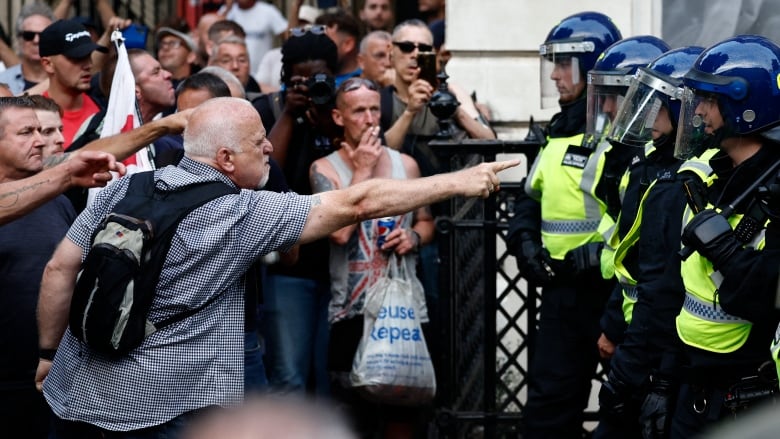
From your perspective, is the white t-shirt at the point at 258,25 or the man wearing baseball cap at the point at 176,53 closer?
the man wearing baseball cap at the point at 176,53

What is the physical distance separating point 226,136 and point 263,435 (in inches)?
118

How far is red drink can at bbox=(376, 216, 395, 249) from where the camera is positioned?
7.24m

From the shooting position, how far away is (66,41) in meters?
7.99

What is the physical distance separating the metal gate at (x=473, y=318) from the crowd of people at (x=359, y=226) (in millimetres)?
180

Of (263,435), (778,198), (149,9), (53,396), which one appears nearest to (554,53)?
(778,198)

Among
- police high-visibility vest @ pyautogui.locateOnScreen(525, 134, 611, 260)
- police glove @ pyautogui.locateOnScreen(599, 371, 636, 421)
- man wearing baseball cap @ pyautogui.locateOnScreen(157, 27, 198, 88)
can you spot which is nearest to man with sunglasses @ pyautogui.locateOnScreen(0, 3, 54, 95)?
man wearing baseball cap @ pyautogui.locateOnScreen(157, 27, 198, 88)

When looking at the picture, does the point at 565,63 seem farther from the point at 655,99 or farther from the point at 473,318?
the point at 473,318

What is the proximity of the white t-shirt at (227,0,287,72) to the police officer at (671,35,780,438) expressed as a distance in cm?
688

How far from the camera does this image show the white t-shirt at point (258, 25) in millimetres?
11508

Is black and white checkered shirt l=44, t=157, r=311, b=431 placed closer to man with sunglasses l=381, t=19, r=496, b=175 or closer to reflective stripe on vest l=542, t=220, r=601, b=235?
reflective stripe on vest l=542, t=220, r=601, b=235

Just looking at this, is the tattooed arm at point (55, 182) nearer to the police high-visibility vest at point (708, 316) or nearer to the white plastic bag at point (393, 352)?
the white plastic bag at point (393, 352)

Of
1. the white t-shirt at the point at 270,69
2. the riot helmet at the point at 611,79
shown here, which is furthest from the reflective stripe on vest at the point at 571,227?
the white t-shirt at the point at 270,69

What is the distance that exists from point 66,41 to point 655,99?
12.2 feet

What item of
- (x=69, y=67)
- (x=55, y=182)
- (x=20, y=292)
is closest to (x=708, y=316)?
(x=55, y=182)
